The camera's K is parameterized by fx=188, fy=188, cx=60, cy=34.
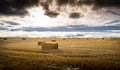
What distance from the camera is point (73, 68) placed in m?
15.4

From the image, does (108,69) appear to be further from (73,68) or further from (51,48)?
(51,48)

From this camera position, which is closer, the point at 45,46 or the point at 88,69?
the point at 88,69

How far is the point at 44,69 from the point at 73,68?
8.07ft

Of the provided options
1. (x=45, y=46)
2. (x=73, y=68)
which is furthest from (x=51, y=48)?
(x=73, y=68)

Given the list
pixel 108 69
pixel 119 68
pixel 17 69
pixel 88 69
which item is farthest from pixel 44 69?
pixel 119 68

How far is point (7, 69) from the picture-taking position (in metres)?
14.9

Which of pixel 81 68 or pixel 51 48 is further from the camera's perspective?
pixel 51 48

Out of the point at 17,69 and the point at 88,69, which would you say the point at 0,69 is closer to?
the point at 17,69

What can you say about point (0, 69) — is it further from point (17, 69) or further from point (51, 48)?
point (51, 48)

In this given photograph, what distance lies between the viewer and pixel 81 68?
49.9ft

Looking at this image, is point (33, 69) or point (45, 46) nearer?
point (33, 69)

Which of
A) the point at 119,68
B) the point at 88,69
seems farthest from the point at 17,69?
the point at 119,68

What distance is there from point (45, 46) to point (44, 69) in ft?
60.6

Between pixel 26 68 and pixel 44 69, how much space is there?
1519mm
